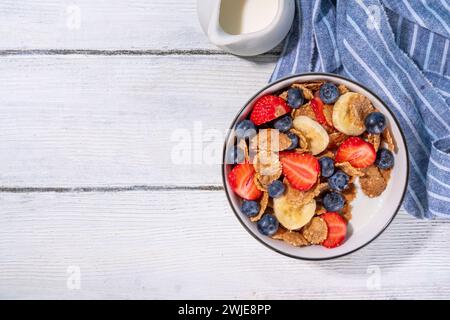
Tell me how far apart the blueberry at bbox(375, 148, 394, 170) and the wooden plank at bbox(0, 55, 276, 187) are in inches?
7.5

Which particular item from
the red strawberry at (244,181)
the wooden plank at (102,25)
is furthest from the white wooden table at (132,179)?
the red strawberry at (244,181)

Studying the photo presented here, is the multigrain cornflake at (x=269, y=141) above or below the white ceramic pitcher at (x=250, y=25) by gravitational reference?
below

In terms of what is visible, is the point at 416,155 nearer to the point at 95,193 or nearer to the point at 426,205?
the point at 426,205

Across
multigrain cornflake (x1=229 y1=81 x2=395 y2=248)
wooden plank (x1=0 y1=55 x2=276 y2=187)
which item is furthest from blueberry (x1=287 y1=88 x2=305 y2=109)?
wooden plank (x1=0 y1=55 x2=276 y2=187)

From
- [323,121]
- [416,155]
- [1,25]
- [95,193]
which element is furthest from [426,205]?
[1,25]

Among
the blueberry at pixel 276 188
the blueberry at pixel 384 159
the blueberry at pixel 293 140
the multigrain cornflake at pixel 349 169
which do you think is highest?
the blueberry at pixel 293 140

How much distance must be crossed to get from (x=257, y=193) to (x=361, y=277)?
8.9 inches

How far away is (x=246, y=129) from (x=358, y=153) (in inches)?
5.4

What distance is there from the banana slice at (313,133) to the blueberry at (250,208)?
0.09 meters

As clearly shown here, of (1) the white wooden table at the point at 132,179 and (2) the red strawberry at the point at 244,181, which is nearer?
(2) the red strawberry at the point at 244,181

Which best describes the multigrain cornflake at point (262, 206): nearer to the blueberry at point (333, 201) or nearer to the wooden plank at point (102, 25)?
the blueberry at point (333, 201)

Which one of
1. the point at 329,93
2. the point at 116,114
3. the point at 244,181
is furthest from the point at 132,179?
the point at 329,93

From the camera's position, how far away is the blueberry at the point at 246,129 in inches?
28.7
